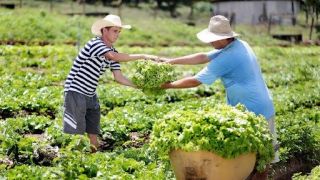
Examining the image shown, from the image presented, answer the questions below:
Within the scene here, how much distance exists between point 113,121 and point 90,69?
2.51 metres

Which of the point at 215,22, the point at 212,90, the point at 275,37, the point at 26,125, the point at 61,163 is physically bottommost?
the point at 275,37

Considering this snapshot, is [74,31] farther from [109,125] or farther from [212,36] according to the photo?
[212,36]

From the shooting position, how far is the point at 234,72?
23.0ft

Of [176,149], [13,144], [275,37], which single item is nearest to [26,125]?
[13,144]

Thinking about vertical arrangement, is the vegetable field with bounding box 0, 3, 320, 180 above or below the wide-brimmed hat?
below

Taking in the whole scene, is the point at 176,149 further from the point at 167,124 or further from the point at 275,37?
the point at 275,37

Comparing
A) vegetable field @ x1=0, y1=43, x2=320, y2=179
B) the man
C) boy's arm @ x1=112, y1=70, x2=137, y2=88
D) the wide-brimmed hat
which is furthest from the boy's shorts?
the wide-brimmed hat

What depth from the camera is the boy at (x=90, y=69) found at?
314 inches

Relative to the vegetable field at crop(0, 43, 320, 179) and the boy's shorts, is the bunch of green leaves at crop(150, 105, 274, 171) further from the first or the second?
the boy's shorts

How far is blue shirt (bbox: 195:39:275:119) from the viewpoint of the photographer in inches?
274

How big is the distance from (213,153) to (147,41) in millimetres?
26516

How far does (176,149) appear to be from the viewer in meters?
6.40

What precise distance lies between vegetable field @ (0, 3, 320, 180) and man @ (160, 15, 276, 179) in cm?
50

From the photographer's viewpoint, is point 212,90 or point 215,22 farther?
point 212,90
